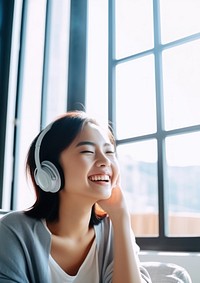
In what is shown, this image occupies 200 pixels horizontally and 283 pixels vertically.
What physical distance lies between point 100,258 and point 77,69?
50.6 inches

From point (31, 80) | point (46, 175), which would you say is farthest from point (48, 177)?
point (31, 80)

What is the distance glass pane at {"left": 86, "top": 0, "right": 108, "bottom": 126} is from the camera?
2051 millimetres

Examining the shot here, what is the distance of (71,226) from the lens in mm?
1073

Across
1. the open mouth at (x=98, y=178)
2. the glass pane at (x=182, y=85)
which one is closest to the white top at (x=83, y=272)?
the open mouth at (x=98, y=178)

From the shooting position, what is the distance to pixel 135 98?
1.94 m

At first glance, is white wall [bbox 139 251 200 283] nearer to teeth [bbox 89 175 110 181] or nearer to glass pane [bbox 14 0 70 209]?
teeth [bbox 89 175 110 181]

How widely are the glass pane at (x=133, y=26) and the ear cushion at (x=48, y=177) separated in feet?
3.70

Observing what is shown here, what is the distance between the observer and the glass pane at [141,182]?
5.69ft

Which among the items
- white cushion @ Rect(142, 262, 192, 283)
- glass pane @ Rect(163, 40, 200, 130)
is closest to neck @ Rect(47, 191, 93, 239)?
white cushion @ Rect(142, 262, 192, 283)

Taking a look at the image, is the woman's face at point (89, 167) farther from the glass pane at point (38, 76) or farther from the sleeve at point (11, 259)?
the glass pane at point (38, 76)

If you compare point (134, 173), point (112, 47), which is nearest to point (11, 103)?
point (112, 47)

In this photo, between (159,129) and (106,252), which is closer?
(106,252)

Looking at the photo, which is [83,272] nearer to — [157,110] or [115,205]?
[115,205]

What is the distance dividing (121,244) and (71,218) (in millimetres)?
152
